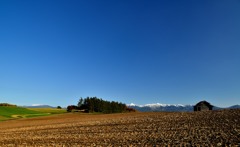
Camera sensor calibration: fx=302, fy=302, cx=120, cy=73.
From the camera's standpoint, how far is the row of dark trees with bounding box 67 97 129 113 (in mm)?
143875

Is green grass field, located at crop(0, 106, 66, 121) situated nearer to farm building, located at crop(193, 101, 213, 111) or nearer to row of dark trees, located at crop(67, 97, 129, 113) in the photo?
row of dark trees, located at crop(67, 97, 129, 113)

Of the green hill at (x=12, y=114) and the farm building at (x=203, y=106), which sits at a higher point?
the farm building at (x=203, y=106)

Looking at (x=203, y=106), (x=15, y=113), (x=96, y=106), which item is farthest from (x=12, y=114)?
(x=203, y=106)

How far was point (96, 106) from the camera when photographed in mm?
144125

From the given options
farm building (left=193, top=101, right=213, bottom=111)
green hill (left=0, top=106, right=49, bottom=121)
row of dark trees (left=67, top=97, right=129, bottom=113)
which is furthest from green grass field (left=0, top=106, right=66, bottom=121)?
farm building (left=193, top=101, right=213, bottom=111)

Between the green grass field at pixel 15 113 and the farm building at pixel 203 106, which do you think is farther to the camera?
the green grass field at pixel 15 113

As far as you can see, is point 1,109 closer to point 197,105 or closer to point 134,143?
point 197,105

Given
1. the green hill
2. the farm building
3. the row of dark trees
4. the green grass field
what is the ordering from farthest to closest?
the row of dark trees, the green grass field, the green hill, the farm building

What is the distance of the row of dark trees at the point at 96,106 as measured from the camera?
143875mm

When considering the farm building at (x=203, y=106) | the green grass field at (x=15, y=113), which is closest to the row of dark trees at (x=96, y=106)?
the green grass field at (x=15, y=113)

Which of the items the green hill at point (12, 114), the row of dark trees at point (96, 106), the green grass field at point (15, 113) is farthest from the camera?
the row of dark trees at point (96, 106)

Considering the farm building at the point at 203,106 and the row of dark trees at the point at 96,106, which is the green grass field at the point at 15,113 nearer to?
the row of dark trees at the point at 96,106

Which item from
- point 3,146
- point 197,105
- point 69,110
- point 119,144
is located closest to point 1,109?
point 69,110

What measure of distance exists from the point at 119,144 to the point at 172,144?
16.0 ft
